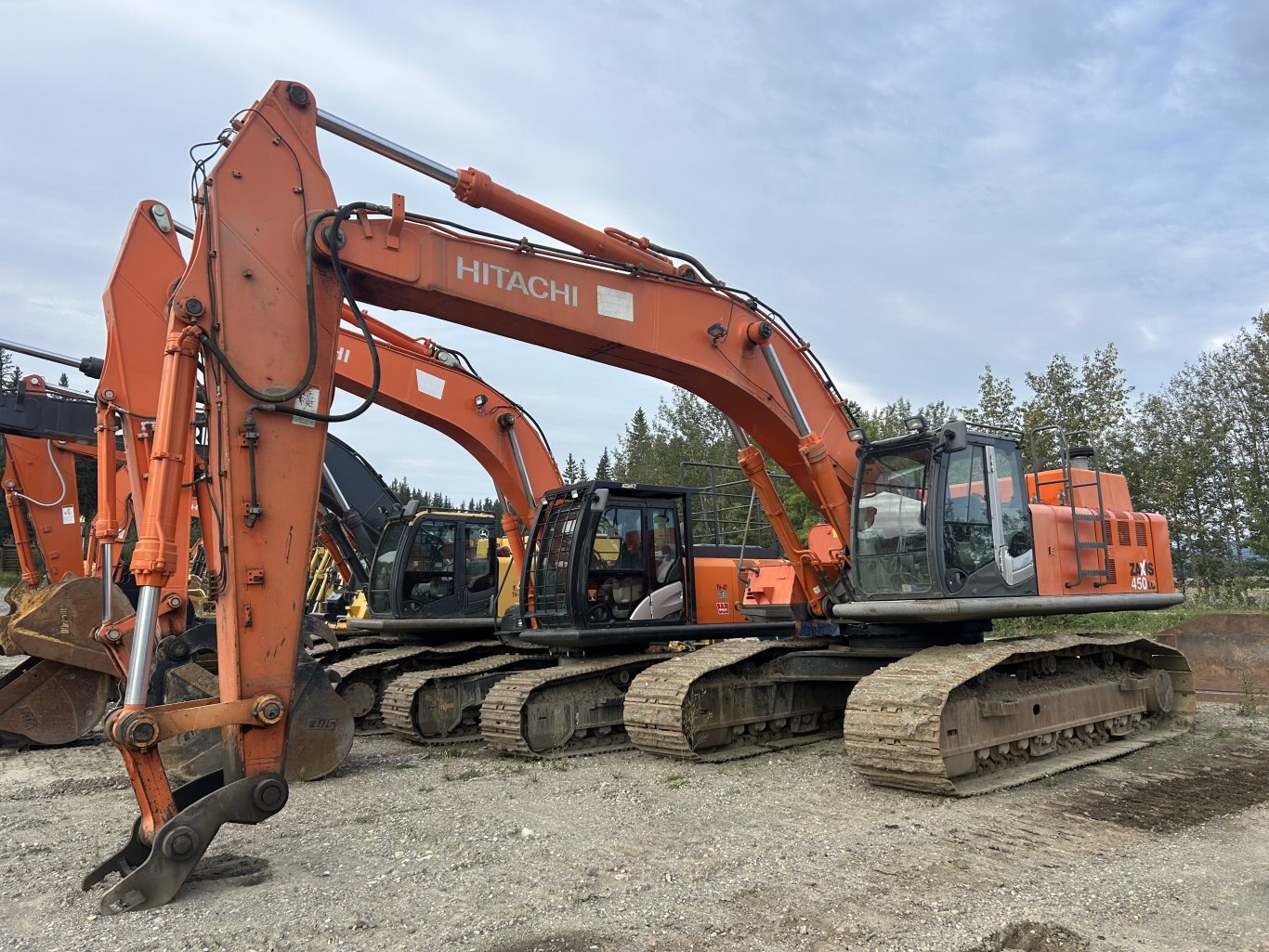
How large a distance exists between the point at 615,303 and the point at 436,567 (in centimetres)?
570

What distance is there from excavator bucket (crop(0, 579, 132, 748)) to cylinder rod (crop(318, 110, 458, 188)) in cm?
623

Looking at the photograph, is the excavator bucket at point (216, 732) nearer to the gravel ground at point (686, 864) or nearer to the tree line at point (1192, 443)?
the gravel ground at point (686, 864)

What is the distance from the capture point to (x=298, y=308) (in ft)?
19.0

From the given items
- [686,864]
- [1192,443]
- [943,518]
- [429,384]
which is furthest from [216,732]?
[1192,443]

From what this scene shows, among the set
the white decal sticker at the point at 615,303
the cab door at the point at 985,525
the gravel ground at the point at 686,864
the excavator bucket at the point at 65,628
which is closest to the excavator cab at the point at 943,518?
the cab door at the point at 985,525

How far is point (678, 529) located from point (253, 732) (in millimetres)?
5503

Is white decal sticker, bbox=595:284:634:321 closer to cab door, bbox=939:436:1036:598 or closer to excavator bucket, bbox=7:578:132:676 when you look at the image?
cab door, bbox=939:436:1036:598

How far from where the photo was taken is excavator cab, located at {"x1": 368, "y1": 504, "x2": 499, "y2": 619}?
11648 mm

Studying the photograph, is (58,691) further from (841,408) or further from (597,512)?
(841,408)

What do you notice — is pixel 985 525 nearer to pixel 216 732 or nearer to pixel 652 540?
pixel 652 540

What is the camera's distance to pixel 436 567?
1181 cm

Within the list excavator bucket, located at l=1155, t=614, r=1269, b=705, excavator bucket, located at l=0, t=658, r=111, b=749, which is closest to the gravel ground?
excavator bucket, located at l=0, t=658, r=111, b=749

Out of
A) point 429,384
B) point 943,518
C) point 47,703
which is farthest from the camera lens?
point 429,384

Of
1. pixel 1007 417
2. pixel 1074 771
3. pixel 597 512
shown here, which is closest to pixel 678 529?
pixel 597 512
